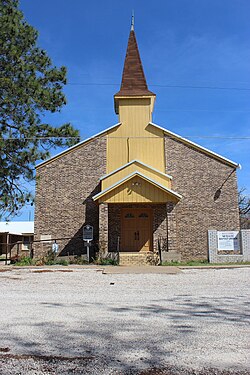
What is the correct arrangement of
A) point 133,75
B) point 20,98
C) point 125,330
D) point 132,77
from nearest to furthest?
point 125,330 < point 20,98 < point 132,77 < point 133,75

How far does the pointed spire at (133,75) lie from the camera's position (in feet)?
80.1

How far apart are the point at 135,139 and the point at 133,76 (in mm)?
5249

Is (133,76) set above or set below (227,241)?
above

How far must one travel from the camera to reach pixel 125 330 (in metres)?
5.36

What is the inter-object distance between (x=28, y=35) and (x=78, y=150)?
291 inches

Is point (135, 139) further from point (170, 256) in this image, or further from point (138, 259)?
point (170, 256)

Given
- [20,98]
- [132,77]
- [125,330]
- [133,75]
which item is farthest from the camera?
→ [133,75]

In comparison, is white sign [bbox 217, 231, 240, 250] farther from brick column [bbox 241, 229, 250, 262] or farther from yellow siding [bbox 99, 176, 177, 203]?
yellow siding [bbox 99, 176, 177, 203]

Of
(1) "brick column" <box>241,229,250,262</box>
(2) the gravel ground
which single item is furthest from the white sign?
(2) the gravel ground

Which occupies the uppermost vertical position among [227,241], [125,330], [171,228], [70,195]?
[70,195]

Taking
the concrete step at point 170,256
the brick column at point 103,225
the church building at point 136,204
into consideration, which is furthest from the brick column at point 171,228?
the brick column at point 103,225

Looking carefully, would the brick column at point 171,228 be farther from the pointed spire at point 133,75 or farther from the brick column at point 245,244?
the pointed spire at point 133,75

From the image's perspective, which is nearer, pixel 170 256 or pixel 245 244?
pixel 170 256

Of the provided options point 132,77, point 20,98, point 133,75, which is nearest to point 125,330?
point 20,98
